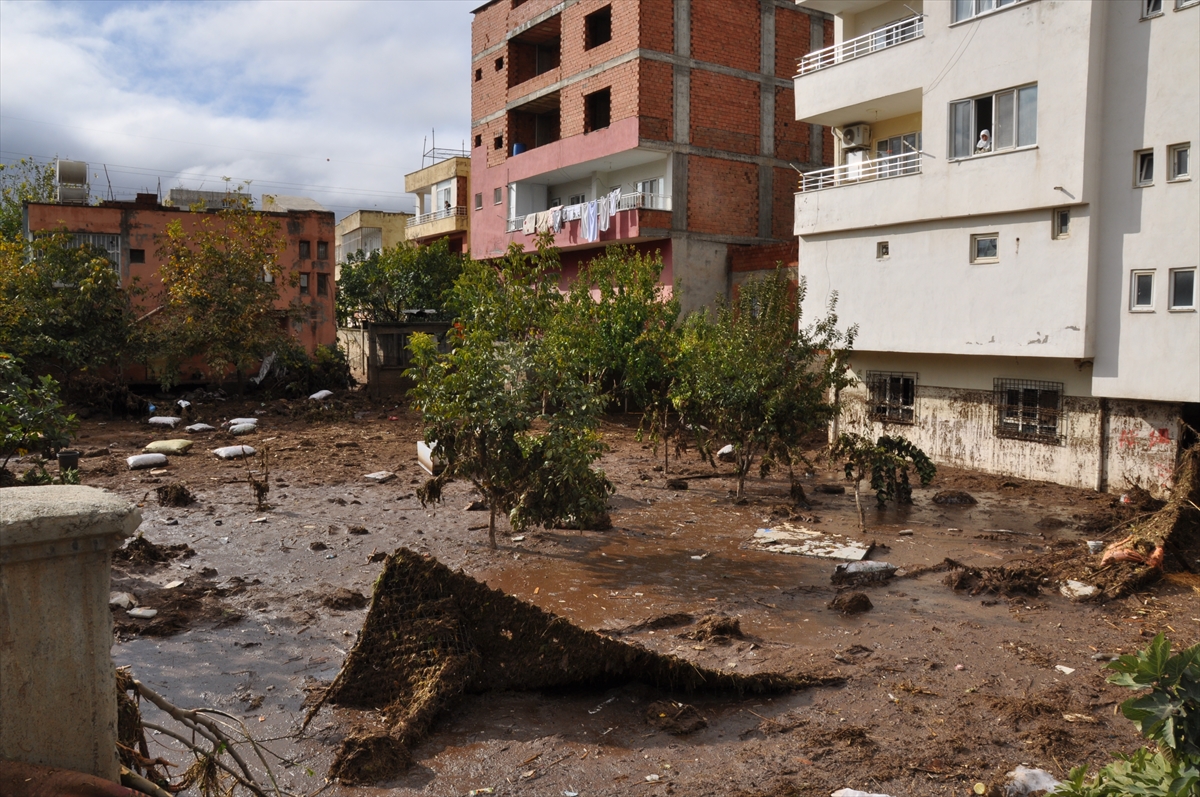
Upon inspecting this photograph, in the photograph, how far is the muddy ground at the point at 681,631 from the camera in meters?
5.64

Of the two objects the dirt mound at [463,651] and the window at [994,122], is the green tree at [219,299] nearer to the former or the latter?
the window at [994,122]

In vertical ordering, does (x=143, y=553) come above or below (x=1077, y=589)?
above

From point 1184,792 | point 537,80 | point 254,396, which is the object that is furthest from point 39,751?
point 537,80

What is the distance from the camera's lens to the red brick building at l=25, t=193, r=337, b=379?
2553 cm

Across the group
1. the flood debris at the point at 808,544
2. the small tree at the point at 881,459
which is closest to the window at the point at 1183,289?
the small tree at the point at 881,459

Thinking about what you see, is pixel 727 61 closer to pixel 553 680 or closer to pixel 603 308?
pixel 603 308

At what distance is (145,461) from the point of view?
1609 centimetres

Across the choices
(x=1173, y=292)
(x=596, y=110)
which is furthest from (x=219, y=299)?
(x=1173, y=292)

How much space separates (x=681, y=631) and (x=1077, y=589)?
4498mm

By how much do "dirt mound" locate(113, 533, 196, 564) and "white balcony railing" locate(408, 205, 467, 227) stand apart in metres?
28.1

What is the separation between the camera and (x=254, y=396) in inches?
1001

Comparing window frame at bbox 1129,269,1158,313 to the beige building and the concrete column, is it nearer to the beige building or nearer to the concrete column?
the concrete column

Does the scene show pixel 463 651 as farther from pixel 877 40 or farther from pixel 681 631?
pixel 877 40

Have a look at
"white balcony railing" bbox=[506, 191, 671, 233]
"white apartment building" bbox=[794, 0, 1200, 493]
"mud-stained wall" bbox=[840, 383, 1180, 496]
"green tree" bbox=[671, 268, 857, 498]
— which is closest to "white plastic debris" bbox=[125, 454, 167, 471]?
"green tree" bbox=[671, 268, 857, 498]
